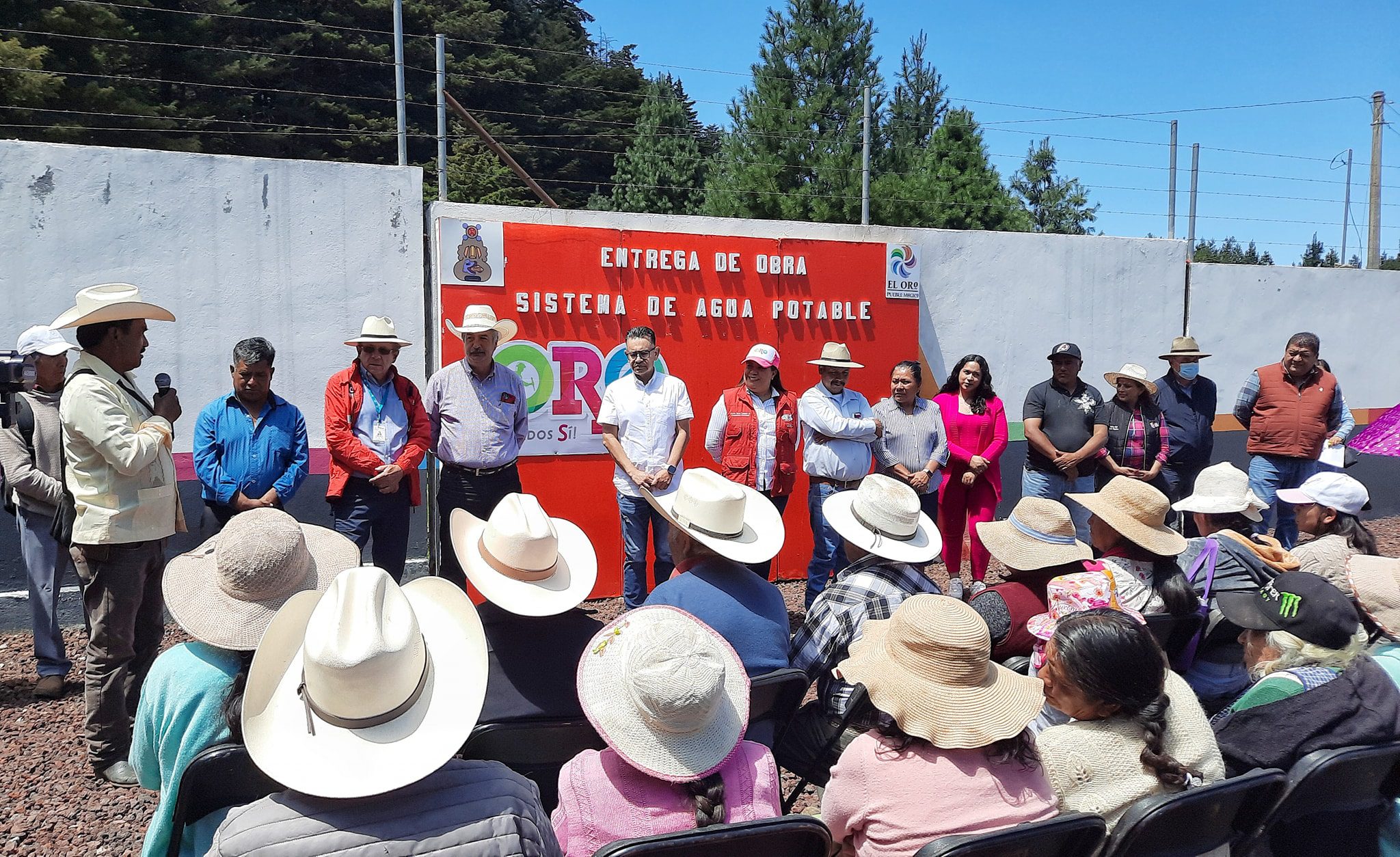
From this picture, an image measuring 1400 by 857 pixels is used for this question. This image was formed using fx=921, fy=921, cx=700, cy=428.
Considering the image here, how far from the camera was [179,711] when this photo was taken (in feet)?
6.81

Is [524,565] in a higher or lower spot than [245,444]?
lower

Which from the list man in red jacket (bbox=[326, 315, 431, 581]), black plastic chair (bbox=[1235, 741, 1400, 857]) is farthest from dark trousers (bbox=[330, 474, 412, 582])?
black plastic chair (bbox=[1235, 741, 1400, 857])

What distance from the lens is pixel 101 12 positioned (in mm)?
16422

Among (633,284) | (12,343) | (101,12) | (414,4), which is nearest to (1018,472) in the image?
(633,284)

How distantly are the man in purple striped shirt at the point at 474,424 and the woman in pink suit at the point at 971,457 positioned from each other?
8.58ft

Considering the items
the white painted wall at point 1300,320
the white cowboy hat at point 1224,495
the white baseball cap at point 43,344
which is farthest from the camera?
the white painted wall at point 1300,320

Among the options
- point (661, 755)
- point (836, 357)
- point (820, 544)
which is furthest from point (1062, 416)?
point (661, 755)

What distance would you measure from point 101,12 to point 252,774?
63.4 ft

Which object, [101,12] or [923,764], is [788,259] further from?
[101,12]

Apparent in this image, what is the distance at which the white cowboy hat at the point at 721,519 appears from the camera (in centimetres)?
275

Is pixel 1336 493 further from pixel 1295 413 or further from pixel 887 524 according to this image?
pixel 1295 413

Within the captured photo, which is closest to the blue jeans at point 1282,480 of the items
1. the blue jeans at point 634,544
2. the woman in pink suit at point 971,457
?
the woman in pink suit at point 971,457

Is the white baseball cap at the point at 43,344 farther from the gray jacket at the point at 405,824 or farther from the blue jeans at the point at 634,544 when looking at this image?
the gray jacket at the point at 405,824

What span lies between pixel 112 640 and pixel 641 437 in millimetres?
2572
